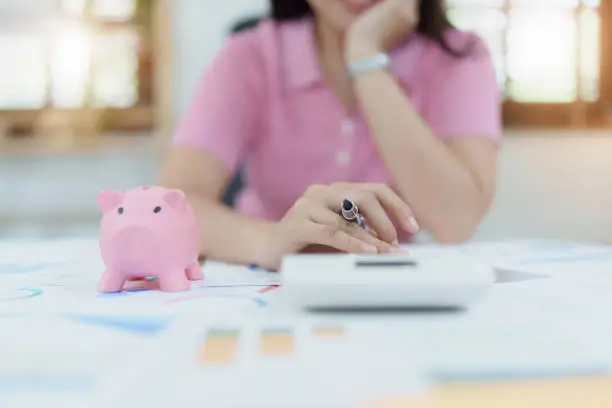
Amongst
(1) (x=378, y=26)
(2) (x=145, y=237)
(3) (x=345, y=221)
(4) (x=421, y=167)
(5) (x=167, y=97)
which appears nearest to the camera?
(2) (x=145, y=237)

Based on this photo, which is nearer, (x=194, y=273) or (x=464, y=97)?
(x=194, y=273)

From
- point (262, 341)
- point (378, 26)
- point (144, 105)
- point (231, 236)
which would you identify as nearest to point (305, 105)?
point (378, 26)

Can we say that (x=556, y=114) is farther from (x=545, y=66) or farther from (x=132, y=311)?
(x=132, y=311)

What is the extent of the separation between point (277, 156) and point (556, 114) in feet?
4.95

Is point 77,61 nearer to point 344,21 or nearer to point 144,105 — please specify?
point 144,105

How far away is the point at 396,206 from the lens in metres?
0.56

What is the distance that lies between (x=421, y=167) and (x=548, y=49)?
5.19 feet

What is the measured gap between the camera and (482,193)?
966 mm

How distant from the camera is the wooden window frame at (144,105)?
6.89 feet

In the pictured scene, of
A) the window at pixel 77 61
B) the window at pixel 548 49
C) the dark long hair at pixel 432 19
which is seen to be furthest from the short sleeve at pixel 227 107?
the window at pixel 548 49

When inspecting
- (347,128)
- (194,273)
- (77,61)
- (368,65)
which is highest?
(77,61)

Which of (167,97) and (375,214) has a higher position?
(167,97)

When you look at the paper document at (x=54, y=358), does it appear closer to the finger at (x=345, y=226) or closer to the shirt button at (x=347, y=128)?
the finger at (x=345, y=226)

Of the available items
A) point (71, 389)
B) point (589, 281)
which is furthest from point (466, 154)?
point (71, 389)
